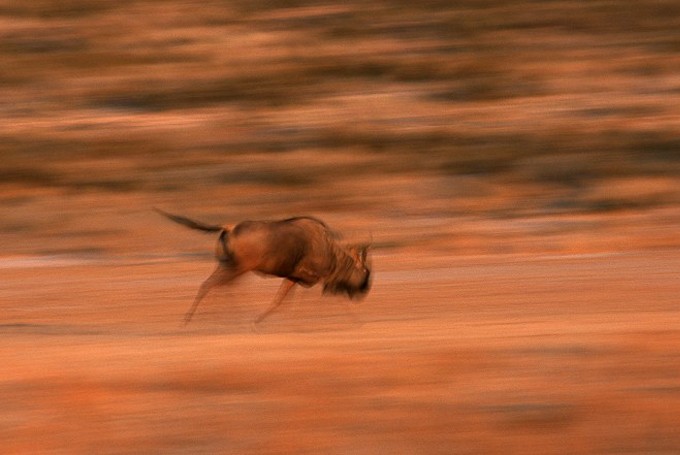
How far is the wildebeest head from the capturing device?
447 inches

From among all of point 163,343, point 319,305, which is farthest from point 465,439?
point 319,305

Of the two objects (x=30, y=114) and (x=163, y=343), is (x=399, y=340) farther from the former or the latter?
(x=30, y=114)

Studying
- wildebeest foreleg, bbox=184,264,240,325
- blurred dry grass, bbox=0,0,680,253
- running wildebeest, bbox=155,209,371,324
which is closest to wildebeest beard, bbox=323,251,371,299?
running wildebeest, bbox=155,209,371,324

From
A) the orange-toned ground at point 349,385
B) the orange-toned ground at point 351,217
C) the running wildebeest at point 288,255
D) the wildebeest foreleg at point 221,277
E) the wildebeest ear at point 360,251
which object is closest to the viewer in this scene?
the orange-toned ground at point 349,385

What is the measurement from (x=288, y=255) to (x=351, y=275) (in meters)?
0.69

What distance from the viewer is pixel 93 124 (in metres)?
25.7

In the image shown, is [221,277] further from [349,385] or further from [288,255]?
[349,385]

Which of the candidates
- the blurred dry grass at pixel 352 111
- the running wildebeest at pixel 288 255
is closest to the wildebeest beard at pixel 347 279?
the running wildebeest at pixel 288 255

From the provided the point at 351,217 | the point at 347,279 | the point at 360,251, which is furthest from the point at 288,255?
the point at 351,217

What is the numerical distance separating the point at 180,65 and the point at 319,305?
16.4 m

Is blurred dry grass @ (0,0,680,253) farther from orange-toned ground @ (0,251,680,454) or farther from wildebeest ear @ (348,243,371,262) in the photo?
orange-toned ground @ (0,251,680,454)

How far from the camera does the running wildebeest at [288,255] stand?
10.9 metres

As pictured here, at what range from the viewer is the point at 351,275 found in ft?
37.6

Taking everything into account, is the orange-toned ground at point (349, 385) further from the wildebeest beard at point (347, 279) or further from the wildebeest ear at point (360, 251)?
the wildebeest ear at point (360, 251)
